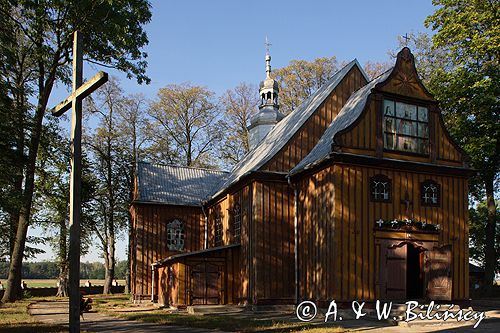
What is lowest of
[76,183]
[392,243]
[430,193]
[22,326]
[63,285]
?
[63,285]

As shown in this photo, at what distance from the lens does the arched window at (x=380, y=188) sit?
18.8 meters

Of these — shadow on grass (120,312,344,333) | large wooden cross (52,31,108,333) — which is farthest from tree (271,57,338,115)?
large wooden cross (52,31,108,333)

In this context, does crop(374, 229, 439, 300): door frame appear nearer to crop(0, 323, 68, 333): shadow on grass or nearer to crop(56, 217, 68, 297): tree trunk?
crop(0, 323, 68, 333): shadow on grass

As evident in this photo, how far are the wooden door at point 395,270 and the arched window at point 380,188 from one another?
1627mm

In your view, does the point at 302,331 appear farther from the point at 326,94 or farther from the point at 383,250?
the point at 326,94

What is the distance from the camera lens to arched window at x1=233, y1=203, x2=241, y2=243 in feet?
77.3

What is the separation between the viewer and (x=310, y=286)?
1952 centimetres

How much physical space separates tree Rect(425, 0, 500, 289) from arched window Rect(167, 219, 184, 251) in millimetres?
16194

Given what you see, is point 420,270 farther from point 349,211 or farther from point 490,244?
point 490,244

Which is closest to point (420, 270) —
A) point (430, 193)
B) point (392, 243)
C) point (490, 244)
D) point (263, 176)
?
point (392, 243)

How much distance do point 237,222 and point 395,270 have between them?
25.6 feet

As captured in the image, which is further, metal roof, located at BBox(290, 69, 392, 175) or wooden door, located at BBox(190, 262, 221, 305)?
wooden door, located at BBox(190, 262, 221, 305)

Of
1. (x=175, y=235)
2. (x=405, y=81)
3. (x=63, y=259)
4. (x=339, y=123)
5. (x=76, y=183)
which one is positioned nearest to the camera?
(x=76, y=183)

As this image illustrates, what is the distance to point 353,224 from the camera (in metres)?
18.1
